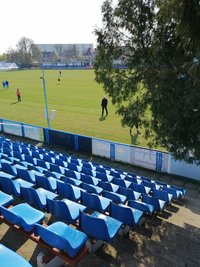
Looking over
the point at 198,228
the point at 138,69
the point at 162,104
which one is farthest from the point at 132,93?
the point at 198,228

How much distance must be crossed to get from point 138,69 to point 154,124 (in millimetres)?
1825

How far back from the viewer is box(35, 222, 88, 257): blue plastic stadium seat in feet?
13.7

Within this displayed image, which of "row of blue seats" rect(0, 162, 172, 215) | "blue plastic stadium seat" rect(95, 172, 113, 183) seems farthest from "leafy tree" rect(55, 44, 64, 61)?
"row of blue seats" rect(0, 162, 172, 215)

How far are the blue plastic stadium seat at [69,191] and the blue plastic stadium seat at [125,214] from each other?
1.13 metres

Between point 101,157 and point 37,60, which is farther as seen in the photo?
point 37,60

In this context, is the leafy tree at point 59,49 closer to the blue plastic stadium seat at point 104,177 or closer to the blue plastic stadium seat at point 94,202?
the blue plastic stadium seat at point 104,177

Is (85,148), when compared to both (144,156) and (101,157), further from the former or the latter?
(144,156)

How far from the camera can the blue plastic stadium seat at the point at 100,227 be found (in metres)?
4.66

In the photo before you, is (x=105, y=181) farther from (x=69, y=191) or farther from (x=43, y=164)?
(x=43, y=164)

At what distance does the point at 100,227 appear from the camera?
470 centimetres

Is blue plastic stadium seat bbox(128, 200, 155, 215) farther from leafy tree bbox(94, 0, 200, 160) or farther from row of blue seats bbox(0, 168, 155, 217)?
leafy tree bbox(94, 0, 200, 160)

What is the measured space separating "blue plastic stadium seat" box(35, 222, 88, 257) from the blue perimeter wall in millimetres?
7553

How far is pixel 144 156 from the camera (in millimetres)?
12266

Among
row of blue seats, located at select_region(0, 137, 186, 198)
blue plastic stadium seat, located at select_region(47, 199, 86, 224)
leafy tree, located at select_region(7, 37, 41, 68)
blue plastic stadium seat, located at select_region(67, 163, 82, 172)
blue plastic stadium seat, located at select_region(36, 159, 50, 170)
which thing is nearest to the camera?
blue plastic stadium seat, located at select_region(47, 199, 86, 224)
